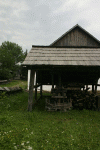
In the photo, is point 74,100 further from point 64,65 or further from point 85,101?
point 64,65

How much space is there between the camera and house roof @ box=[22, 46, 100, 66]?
4778 mm

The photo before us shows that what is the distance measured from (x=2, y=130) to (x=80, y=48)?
20.4 ft

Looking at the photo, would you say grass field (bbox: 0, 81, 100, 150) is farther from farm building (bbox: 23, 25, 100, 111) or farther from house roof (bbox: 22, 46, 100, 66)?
house roof (bbox: 22, 46, 100, 66)

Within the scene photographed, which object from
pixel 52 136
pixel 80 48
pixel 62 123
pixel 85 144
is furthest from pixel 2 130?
pixel 80 48

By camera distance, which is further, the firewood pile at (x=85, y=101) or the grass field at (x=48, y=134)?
the firewood pile at (x=85, y=101)

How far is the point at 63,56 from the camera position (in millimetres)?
5527

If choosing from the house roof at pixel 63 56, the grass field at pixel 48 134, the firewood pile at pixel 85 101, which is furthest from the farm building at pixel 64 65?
the grass field at pixel 48 134

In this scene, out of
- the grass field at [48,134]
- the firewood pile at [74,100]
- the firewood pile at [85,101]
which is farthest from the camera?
the firewood pile at [85,101]

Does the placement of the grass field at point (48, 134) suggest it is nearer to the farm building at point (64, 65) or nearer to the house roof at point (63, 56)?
the farm building at point (64, 65)

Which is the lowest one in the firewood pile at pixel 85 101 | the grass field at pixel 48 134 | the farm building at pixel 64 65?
the grass field at pixel 48 134

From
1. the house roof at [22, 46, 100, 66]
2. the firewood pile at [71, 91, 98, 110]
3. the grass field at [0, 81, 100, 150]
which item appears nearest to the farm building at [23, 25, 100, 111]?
the house roof at [22, 46, 100, 66]

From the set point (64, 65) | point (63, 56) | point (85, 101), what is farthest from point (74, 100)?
point (63, 56)

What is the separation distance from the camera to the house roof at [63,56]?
4.78 m

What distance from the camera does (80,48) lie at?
6.54 meters
